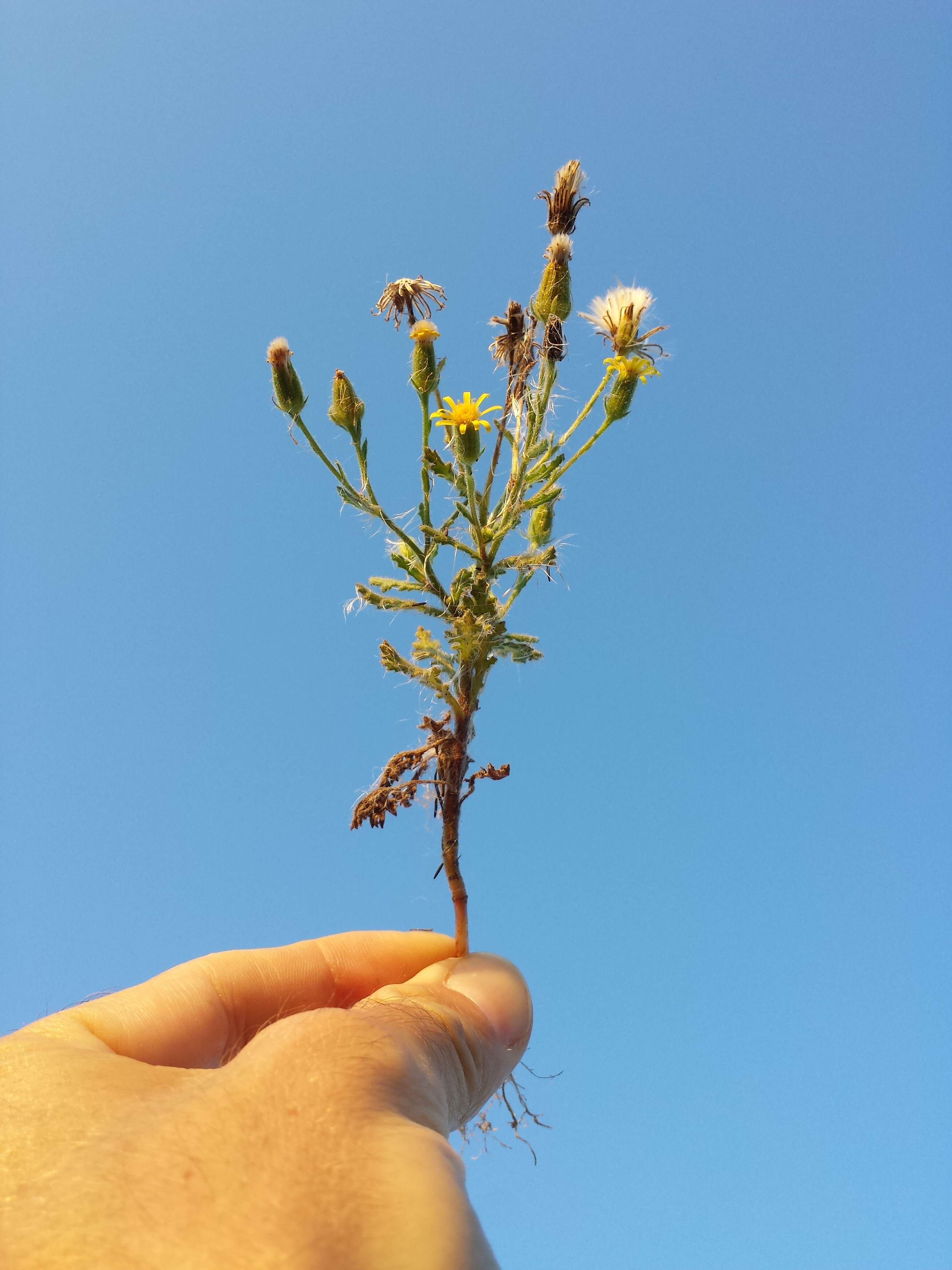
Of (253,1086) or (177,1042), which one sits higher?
(177,1042)

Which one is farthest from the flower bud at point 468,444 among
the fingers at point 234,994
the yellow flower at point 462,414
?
the fingers at point 234,994

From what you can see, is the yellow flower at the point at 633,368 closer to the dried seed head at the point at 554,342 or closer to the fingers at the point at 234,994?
the dried seed head at the point at 554,342

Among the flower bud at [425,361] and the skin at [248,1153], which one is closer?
the skin at [248,1153]

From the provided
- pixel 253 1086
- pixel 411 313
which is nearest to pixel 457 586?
pixel 411 313

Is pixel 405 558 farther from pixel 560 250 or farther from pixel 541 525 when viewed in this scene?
pixel 560 250

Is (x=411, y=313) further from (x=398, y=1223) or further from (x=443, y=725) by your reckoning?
(x=398, y=1223)
